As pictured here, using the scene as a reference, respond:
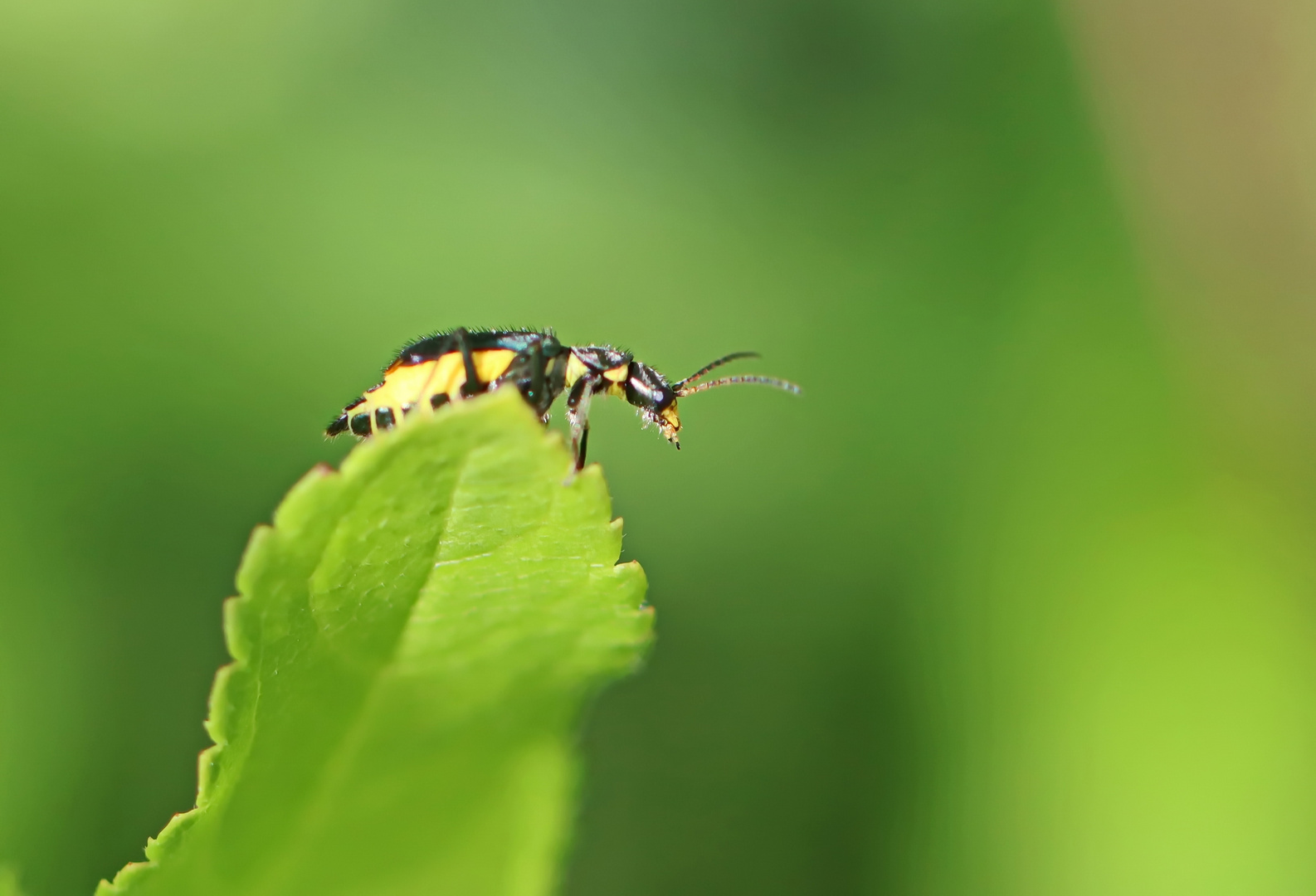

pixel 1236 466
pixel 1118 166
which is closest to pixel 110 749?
pixel 1236 466

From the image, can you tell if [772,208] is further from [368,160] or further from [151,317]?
[151,317]

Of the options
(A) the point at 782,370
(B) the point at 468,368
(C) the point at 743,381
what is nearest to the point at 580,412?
(B) the point at 468,368

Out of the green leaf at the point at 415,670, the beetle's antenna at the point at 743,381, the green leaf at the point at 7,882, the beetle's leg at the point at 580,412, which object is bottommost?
the green leaf at the point at 7,882

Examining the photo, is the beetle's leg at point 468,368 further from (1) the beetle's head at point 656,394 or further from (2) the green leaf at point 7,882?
(2) the green leaf at point 7,882

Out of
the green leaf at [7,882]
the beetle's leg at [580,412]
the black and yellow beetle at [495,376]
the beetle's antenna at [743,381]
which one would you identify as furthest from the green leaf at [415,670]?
the beetle's antenna at [743,381]

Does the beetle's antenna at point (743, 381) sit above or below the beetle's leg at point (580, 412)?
above

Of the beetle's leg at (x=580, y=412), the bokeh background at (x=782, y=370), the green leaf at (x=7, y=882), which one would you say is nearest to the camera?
the green leaf at (x=7, y=882)

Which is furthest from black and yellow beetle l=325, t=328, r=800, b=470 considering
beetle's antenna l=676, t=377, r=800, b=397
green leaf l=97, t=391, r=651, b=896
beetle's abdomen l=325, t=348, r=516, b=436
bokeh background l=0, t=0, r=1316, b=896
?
green leaf l=97, t=391, r=651, b=896

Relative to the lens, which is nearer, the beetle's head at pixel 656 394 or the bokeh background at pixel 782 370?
the beetle's head at pixel 656 394
